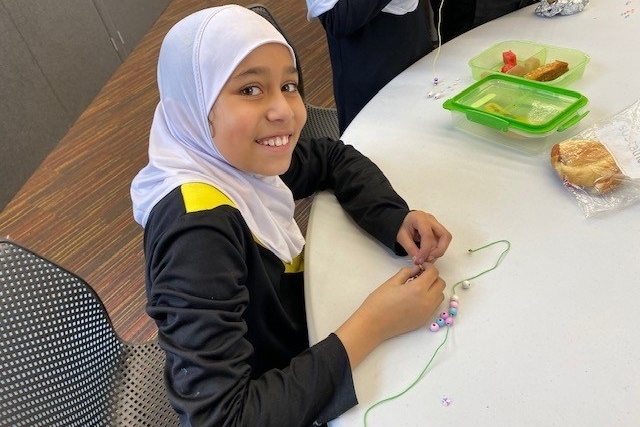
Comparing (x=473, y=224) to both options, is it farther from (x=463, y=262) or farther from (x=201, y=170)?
(x=201, y=170)

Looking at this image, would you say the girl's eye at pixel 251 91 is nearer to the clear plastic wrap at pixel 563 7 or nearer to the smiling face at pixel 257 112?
the smiling face at pixel 257 112

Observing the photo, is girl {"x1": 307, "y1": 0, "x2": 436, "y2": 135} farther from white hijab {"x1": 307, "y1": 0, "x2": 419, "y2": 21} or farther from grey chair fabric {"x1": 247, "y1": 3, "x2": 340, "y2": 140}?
grey chair fabric {"x1": 247, "y1": 3, "x2": 340, "y2": 140}

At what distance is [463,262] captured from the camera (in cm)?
74

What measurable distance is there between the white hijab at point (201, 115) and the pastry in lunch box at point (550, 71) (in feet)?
1.93

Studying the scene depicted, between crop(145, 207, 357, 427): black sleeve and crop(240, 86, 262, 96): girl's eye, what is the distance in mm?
196

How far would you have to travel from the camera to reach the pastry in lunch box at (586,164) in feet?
2.59

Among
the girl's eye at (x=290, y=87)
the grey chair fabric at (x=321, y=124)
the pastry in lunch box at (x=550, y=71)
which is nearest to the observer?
the girl's eye at (x=290, y=87)

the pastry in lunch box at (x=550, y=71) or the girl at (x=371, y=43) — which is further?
the girl at (x=371, y=43)

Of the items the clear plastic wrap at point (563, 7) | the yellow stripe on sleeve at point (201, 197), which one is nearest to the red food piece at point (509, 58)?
the clear plastic wrap at point (563, 7)

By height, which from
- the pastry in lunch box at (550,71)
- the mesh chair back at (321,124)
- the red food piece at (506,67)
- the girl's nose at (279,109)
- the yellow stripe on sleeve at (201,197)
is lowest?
the mesh chair back at (321,124)

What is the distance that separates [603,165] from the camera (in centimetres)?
81

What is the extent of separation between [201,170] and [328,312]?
11.1 inches

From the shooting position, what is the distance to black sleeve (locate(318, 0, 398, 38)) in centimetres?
124

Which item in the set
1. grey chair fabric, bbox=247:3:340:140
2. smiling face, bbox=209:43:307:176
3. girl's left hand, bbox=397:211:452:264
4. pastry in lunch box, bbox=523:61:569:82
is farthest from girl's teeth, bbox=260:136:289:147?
grey chair fabric, bbox=247:3:340:140
